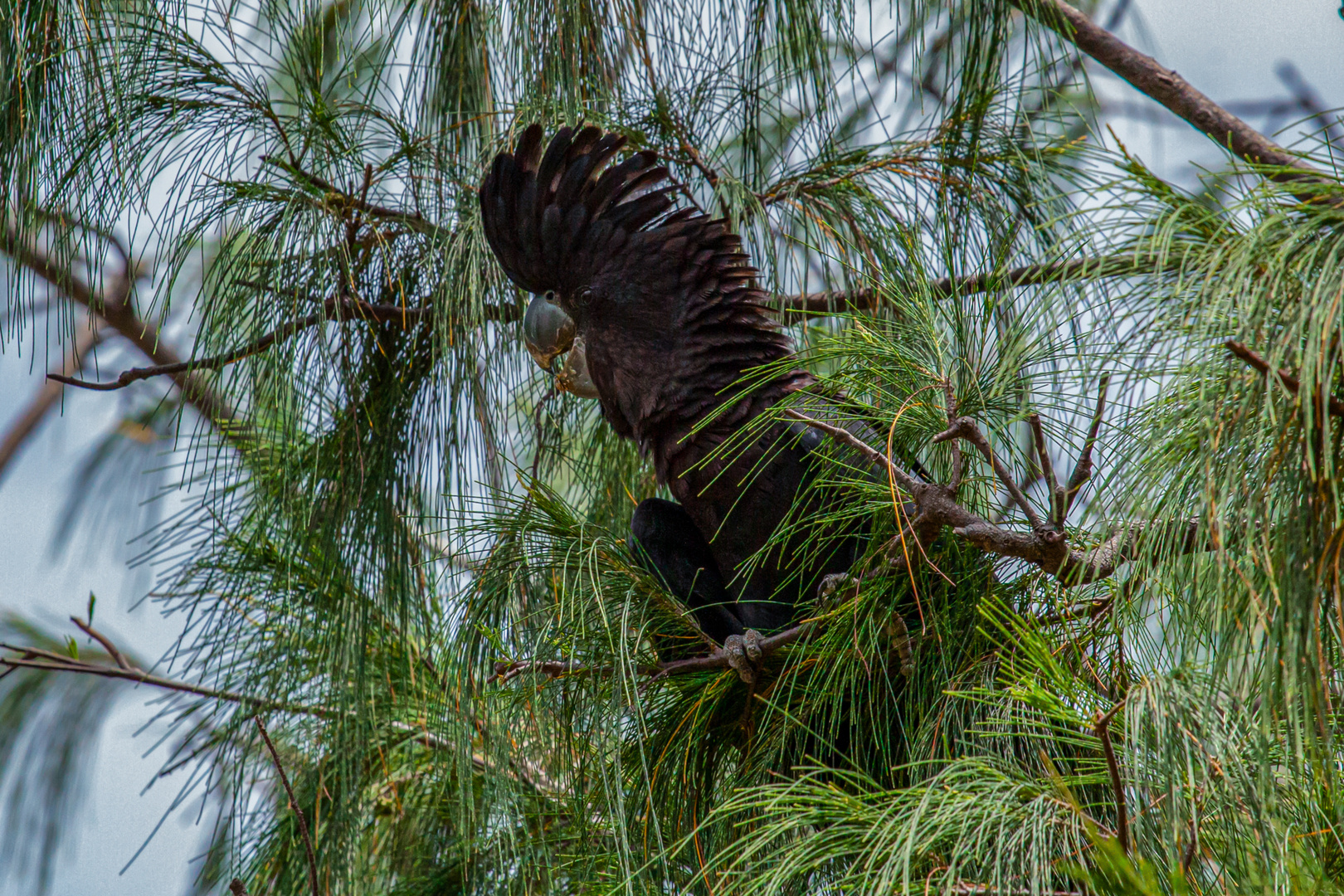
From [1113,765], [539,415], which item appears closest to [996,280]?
[1113,765]

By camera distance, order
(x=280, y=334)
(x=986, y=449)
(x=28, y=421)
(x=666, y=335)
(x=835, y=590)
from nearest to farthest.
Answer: (x=986, y=449)
(x=835, y=590)
(x=280, y=334)
(x=666, y=335)
(x=28, y=421)

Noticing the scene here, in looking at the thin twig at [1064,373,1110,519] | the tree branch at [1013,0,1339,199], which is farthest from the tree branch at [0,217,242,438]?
the tree branch at [1013,0,1339,199]

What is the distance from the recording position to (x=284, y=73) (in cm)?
162

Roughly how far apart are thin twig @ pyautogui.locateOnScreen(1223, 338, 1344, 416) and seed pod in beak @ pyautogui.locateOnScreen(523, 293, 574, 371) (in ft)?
3.42

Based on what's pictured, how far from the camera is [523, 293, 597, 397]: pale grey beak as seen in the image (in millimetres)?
1688

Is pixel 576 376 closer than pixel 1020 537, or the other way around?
pixel 1020 537

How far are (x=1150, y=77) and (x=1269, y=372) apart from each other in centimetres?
96

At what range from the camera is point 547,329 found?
169 cm

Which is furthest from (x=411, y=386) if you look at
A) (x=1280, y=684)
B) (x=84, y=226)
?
(x=1280, y=684)

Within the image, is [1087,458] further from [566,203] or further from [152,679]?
[152,679]

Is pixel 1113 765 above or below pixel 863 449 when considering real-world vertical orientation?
below

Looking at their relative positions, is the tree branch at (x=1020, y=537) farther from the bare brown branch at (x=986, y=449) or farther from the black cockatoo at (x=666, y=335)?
the black cockatoo at (x=666, y=335)

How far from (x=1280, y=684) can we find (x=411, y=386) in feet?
3.84

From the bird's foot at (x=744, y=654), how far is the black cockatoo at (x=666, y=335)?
0.21 meters
